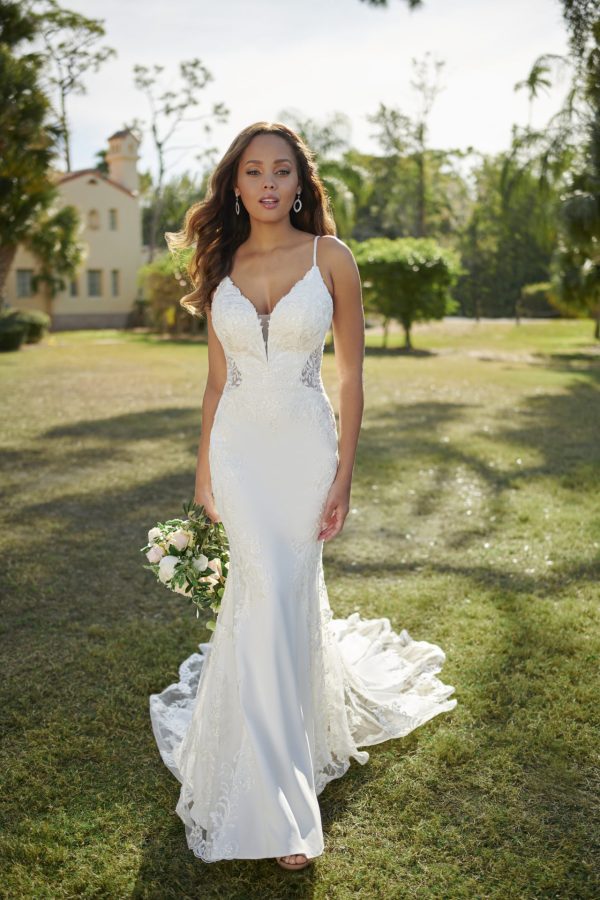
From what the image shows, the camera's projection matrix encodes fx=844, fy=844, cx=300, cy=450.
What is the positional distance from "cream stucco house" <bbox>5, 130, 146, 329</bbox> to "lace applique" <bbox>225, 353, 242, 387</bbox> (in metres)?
34.4

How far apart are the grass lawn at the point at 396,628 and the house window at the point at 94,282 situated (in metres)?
27.9

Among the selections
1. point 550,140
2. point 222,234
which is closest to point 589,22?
point 222,234

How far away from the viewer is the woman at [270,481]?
298 centimetres

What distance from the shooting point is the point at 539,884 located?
2.90 metres

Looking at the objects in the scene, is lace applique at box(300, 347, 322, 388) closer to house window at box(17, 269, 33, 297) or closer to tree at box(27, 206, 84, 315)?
tree at box(27, 206, 84, 315)

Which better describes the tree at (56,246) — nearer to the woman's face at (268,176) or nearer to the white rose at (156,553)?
the woman's face at (268,176)

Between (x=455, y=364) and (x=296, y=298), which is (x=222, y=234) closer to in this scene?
(x=296, y=298)

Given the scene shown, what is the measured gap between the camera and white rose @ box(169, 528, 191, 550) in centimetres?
343

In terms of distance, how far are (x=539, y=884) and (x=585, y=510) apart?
5.37m

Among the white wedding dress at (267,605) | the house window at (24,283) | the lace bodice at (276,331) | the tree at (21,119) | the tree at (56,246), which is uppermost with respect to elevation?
the tree at (21,119)

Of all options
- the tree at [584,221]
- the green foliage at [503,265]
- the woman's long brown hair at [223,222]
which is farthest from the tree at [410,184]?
the woman's long brown hair at [223,222]

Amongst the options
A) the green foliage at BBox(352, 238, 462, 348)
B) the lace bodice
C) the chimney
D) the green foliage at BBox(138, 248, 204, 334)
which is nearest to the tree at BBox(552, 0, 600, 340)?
the green foliage at BBox(352, 238, 462, 348)

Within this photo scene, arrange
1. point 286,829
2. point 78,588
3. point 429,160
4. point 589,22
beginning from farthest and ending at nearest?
point 429,160 → point 589,22 → point 78,588 → point 286,829

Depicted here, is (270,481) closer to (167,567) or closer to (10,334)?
(167,567)
